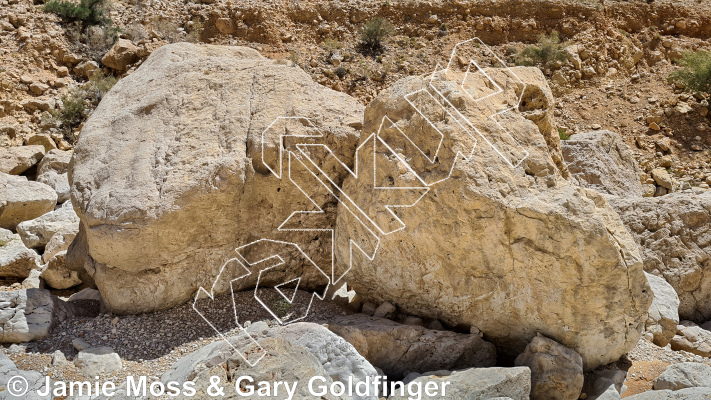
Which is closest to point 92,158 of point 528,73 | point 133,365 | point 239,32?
point 133,365

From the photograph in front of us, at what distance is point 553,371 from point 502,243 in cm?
92

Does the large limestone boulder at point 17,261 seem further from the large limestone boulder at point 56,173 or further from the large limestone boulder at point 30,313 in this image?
the large limestone boulder at point 56,173

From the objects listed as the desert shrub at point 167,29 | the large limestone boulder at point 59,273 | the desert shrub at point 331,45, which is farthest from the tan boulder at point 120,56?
the large limestone boulder at point 59,273

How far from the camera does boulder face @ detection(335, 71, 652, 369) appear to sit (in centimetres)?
386

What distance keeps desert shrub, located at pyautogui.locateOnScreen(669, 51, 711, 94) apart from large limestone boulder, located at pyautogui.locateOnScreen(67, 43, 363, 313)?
909cm

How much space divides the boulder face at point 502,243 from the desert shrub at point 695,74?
8.74m

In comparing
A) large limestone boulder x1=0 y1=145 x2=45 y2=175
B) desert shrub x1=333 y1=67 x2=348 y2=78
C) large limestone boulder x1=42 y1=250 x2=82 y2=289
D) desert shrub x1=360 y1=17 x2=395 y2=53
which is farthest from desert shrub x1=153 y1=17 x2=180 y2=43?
large limestone boulder x1=42 y1=250 x2=82 y2=289

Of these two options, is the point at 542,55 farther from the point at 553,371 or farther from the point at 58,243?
the point at 58,243

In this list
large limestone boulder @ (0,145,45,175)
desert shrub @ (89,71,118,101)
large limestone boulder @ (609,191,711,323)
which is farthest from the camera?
desert shrub @ (89,71,118,101)

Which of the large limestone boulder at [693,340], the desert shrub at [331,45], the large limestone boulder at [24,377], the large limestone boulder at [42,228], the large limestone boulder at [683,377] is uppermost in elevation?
the desert shrub at [331,45]

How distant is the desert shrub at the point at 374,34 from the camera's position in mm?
12117

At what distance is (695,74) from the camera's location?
11.1 metres

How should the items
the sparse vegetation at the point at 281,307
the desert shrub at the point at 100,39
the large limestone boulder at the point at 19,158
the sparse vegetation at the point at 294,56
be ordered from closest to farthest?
the sparse vegetation at the point at 281,307
the large limestone boulder at the point at 19,158
the sparse vegetation at the point at 294,56
the desert shrub at the point at 100,39
